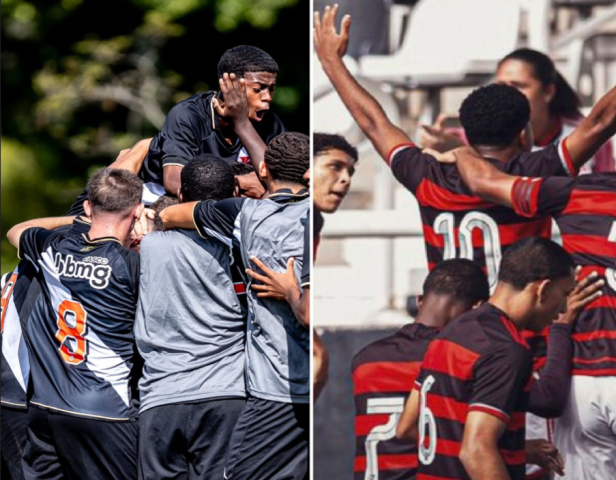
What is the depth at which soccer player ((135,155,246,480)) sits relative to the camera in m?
4.74

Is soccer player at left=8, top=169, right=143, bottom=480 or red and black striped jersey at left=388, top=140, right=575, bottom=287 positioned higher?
red and black striped jersey at left=388, top=140, right=575, bottom=287

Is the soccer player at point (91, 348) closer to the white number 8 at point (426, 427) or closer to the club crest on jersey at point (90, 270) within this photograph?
the club crest on jersey at point (90, 270)

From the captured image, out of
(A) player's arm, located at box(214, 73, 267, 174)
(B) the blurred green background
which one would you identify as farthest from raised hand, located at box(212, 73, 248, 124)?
(B) the blurred green background

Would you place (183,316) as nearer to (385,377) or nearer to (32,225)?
(385,377)

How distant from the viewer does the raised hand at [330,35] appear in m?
4.20

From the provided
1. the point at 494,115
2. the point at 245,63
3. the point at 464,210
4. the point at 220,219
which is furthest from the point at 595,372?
the point at 245,63

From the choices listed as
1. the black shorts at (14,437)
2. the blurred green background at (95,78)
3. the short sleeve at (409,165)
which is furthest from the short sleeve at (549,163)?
the blurred green background at (95,78)

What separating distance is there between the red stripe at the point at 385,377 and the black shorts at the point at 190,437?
691 mm

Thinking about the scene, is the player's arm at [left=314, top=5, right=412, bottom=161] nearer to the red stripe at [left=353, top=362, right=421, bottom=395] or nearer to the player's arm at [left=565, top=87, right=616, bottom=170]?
the player's arm at [left=565, top=87, right=616, bottom=170]

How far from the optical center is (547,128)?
4094 millimetres

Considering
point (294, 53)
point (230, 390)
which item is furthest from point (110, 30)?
point (230, 390)

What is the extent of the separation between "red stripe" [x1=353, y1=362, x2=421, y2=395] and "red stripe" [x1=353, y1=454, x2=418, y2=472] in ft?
0.75

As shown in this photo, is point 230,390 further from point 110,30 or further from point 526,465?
point 110,30

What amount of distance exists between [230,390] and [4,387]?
139 cm
